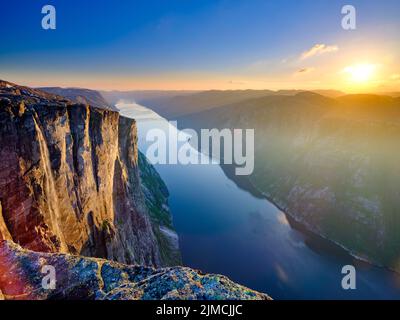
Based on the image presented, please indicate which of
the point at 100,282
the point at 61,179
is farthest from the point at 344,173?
the point at 100,282

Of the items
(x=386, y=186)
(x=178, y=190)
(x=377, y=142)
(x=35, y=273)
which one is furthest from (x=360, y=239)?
(x=35, y=273)

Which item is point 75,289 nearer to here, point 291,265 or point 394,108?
point 291,265

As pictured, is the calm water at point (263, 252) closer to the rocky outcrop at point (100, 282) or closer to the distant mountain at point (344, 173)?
the distant mountain at point (344, 173)

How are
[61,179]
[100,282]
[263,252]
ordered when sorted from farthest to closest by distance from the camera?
[263,252], [61,179], [100,282]

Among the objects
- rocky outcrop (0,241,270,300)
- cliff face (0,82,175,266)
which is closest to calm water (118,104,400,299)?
cliff face (0,82,175,266)

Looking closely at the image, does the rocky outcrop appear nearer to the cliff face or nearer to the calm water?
the cliff face

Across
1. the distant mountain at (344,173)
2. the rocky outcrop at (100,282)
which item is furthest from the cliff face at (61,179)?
the distant mountain at (344,173)

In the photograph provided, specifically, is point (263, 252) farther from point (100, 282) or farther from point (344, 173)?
point (100, 282)
